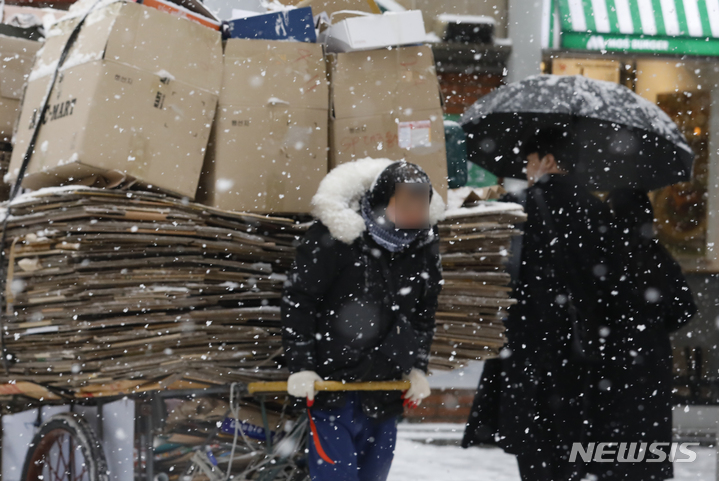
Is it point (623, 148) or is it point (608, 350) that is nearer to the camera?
point (608, 350)

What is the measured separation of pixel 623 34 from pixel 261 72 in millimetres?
4654

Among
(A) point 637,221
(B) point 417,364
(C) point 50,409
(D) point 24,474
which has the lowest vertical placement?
(D) point 24,474

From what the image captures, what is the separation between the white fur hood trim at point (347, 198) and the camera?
2809 millimetres

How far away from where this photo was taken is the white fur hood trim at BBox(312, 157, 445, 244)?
9.21 ft

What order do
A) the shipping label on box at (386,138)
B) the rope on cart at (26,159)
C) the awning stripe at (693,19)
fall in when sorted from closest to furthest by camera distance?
the rope on cart at (26,159) < the shipping label on box at (386,138) < the awning stripe at (693,19)

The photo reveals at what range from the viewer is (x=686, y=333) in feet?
24.2

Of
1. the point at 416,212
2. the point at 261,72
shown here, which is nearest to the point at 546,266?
the point at 416,212

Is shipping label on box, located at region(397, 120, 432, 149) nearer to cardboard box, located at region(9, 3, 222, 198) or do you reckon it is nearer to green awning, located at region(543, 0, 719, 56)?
cardboard box, located at region(9, 3, 222, 198)

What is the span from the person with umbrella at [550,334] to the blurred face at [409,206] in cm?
109

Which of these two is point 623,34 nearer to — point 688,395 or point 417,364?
point 688,395

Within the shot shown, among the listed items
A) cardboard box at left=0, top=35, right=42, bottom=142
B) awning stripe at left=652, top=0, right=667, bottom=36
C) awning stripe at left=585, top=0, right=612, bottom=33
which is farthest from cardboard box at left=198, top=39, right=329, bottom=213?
awning stripe at left=652, top=0, right=667, bottom=36

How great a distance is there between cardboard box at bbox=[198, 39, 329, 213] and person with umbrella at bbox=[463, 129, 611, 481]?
1.23m

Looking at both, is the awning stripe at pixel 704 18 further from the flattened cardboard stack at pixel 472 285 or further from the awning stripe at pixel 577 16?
the flattened cardboard stack at pixel 472 285

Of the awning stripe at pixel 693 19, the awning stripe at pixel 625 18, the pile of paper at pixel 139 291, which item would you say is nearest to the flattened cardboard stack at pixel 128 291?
the pile of paper at pixel 139 291
